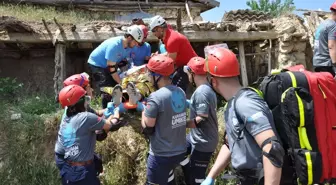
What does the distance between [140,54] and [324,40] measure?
3021 mm

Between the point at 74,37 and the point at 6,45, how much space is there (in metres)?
2.30

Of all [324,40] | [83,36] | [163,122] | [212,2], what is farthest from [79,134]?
[212,2]

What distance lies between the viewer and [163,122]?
11.6ft

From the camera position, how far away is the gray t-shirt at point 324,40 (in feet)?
15.1

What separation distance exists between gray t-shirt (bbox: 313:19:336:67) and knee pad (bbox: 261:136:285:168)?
10.2 feet

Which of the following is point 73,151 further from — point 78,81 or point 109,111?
point 109,111

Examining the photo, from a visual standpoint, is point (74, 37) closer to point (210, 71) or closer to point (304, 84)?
point (210, 71)

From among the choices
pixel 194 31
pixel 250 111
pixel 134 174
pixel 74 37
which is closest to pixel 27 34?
pixel 74 37

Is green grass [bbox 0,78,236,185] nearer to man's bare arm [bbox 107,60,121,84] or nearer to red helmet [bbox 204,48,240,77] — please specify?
man's bare arm [bbox 107,60,121,84]

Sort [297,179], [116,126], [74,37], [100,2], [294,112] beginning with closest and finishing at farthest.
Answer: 1. [294,112]
2. [297,179]
3. [116,126]
4. [74,37]
5. [100,2]

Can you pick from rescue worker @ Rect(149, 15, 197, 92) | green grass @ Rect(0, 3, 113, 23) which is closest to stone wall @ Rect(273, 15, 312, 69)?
rescue worker @ Rect(149, 15, 197, 92)

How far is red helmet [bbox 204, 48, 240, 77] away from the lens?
2420mm

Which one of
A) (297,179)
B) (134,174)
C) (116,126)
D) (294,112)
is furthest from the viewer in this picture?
(134,174)

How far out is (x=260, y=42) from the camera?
9.35 m
